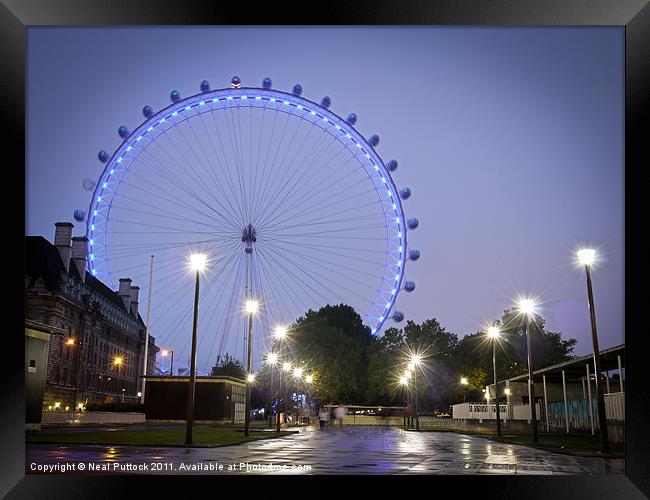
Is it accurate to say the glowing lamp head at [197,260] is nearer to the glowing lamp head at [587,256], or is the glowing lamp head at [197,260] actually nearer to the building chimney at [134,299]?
the glowing lamp head at [587,256]

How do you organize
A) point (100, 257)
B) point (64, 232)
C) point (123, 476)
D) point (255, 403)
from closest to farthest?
point (123, 476) < point (100, 257) < point (64, 232) < point (255, 403)

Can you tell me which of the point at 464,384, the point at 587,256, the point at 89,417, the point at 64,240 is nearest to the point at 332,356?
the point at 464,384

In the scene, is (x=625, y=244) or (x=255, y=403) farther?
(x=255, y=403)

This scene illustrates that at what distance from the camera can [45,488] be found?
566 inches

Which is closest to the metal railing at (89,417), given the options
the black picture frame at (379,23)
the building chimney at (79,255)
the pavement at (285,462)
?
the pavement at (285,462)

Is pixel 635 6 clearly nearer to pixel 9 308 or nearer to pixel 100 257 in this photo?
pixel 9 308

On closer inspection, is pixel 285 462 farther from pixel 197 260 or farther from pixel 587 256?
pixel 587 256

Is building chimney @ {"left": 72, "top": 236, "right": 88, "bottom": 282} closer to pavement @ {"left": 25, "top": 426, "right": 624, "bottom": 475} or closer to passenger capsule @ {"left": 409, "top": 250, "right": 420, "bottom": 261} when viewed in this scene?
passenger capsule @ {"left": 409, "top": 250, "right": 420, "bottom": 261}

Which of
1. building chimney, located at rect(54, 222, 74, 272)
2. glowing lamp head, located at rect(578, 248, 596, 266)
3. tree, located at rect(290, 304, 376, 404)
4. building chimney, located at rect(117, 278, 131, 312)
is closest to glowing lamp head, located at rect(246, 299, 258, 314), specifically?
glowing lamp head, located at rect(578, 248, 596, 266)

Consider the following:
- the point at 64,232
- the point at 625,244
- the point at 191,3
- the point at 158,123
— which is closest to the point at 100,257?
the point at 158,123

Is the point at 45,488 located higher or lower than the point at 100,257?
lower

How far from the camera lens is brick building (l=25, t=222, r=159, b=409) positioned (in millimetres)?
59031

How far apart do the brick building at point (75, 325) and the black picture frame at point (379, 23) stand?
3586 cm

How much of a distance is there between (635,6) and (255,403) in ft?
269
